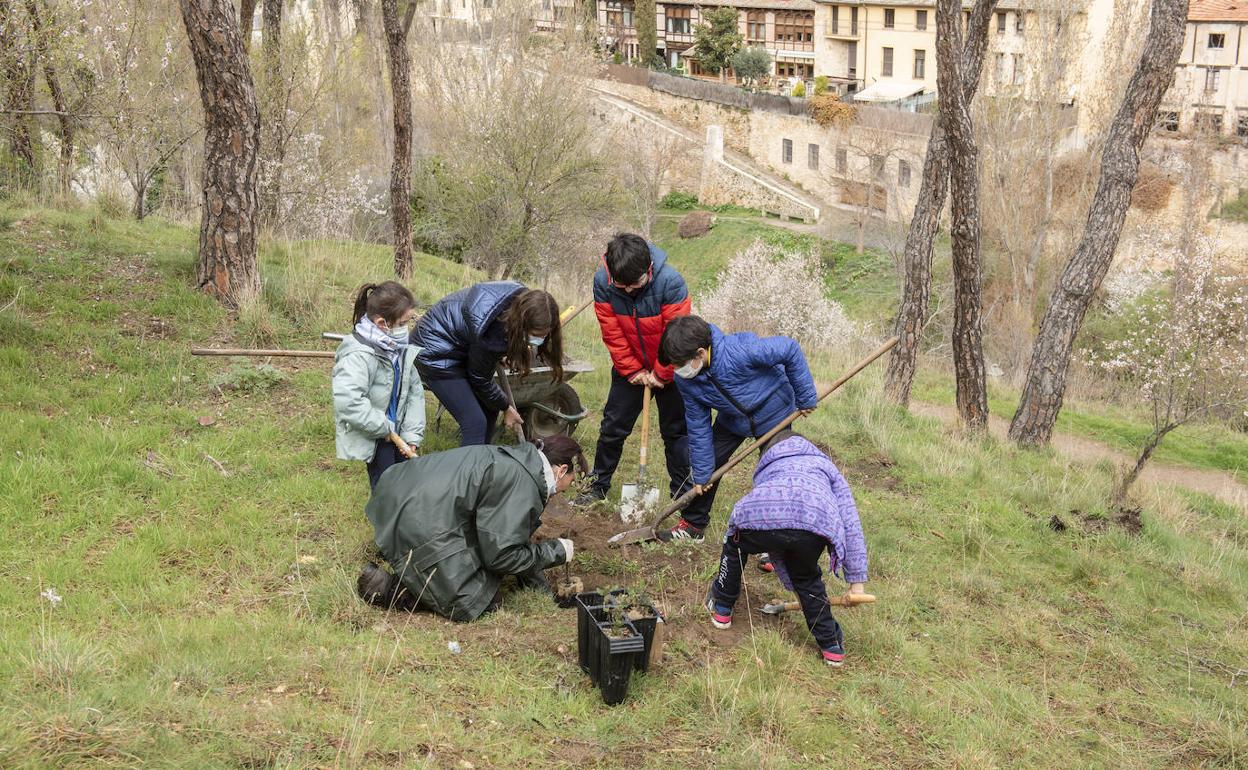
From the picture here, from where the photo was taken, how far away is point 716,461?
558cm

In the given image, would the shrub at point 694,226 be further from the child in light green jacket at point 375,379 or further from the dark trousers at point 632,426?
the child in light green jacket at point 375,379

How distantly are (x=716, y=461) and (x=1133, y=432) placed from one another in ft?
30.9

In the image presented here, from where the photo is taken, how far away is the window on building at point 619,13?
5453 centimetres

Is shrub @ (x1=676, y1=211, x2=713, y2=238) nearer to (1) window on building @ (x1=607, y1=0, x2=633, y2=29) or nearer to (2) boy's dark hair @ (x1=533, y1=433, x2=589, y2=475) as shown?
(1) window on building @ (x1=607, y1=0, x2=633, y2=29)

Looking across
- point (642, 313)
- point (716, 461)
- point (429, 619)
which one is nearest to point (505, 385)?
point (642, 313)

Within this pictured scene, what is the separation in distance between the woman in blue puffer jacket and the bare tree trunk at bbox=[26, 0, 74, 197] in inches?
231

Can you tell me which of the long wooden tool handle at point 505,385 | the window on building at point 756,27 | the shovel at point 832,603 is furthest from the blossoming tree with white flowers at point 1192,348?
the window on building at point 756,27

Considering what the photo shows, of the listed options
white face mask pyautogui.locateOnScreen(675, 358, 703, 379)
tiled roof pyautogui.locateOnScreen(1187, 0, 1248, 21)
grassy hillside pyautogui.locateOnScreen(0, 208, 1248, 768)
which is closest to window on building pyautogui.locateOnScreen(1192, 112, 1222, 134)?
tiled roof pyautogui.locateOnScreen(1187, 0, 1248, 21)

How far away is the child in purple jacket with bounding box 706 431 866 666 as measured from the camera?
4188 millimetres

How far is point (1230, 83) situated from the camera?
1405 inches

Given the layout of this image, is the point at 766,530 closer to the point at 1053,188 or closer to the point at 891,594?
the point at 891,594

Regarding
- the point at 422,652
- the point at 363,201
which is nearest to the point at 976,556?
the point at 422,652

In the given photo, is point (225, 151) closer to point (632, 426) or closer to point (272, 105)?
point (632, 426)

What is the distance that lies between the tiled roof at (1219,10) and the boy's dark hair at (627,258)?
38.6 metres
